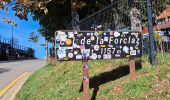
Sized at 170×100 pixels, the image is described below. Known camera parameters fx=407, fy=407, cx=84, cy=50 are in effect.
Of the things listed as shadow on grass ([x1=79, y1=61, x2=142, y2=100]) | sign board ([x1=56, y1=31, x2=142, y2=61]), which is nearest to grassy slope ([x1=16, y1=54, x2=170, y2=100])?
shadow on grass ([x1=79, y1=61, x2=142, y2=100])

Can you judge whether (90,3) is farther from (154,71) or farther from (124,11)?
(154,71)

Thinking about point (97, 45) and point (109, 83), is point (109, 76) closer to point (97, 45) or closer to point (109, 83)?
point (109, 83)

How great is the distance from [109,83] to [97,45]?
0.89 m

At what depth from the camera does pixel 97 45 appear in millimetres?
8383

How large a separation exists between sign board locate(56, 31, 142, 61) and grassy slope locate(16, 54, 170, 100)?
567 mm

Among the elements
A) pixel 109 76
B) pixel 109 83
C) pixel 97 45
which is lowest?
pixel 109 83

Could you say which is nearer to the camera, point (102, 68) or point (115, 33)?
point (115, 33)

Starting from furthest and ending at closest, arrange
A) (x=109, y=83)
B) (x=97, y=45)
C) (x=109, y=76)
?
(x=109, y=76) → (x=109, y=83) → (x=97, y=45)

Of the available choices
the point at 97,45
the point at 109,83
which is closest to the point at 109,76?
the point at 109,83

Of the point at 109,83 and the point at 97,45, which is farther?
the point at 109,83

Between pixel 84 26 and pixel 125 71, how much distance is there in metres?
5.46

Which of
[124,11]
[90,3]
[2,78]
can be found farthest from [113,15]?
[2,78]

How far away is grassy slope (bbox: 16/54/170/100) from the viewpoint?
7.51 meters

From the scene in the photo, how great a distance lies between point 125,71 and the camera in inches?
362
